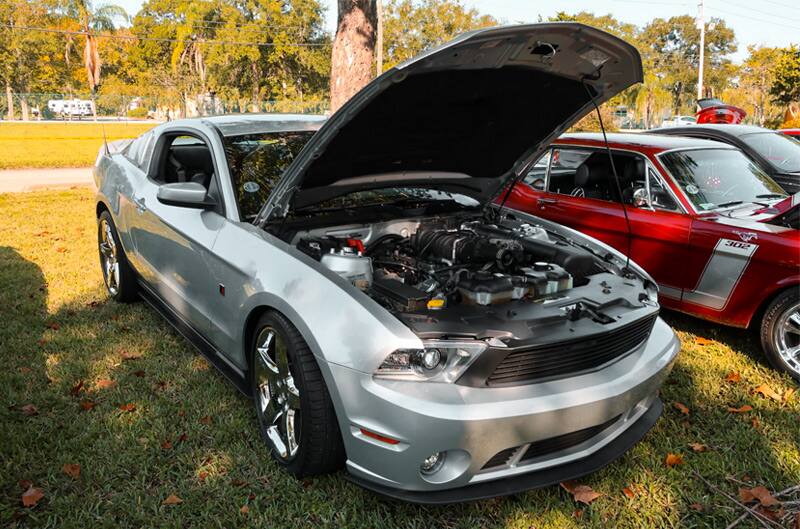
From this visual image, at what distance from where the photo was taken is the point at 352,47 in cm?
760

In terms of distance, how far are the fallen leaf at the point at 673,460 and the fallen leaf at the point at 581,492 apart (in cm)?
52

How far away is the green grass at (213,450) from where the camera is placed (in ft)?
8.69

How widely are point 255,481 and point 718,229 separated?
3.59m

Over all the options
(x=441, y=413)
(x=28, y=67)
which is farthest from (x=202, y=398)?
(x=28, y=67)

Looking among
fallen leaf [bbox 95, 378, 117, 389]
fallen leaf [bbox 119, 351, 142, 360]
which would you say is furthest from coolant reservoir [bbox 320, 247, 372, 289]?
fallen leaf [bbox 119, 351, 142, 360]

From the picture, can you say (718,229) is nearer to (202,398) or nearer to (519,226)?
(519,226)

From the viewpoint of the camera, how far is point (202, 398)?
142 inches

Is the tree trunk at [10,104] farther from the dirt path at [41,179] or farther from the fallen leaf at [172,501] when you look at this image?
the fallen leaf at [172,501]

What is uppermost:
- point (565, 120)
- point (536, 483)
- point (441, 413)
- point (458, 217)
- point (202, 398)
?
point (565, 120)

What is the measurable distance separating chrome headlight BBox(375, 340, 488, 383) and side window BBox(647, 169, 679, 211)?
3.15 metres

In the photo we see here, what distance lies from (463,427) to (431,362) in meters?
0.28

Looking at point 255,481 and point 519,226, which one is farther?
point 519,226

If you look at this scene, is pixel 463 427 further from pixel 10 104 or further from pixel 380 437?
pixel 10 104

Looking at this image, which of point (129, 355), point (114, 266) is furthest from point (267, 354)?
point (114, 266)
